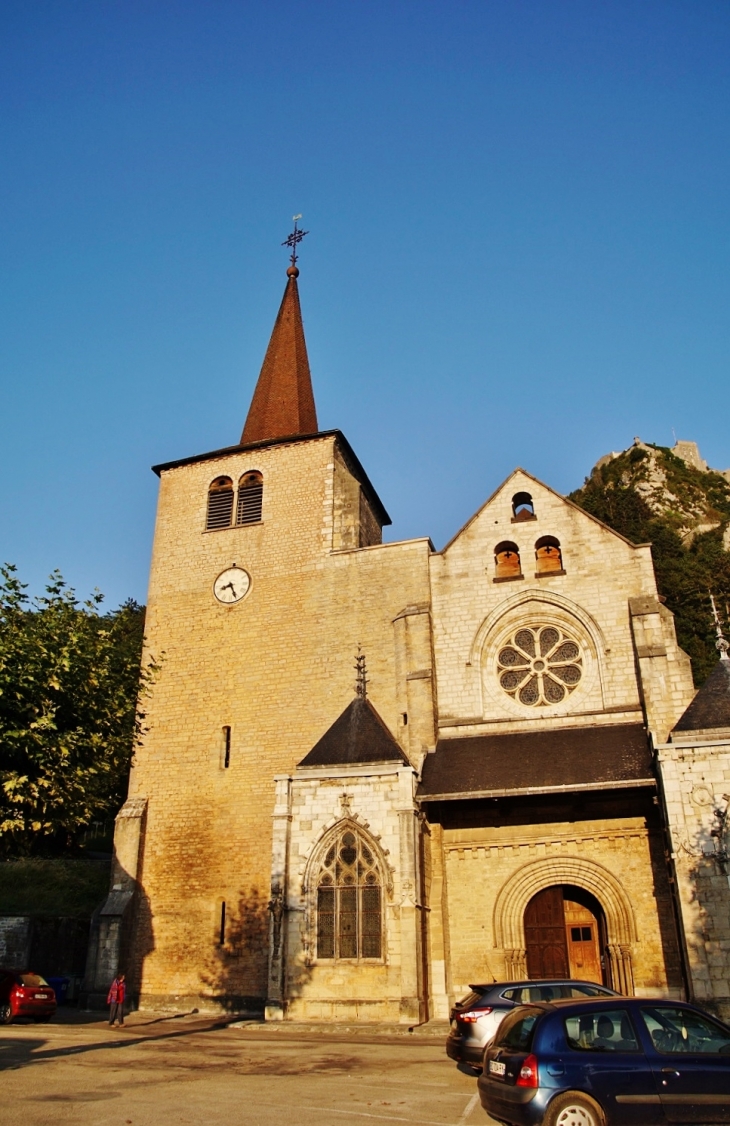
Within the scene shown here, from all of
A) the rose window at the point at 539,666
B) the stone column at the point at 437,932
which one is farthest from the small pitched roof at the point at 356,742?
the rose window at the point at 539,666

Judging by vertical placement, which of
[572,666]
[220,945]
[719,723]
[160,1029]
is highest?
[572,666]

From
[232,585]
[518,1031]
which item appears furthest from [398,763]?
[518,1031]

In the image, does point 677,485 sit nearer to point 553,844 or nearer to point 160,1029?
point 553,844

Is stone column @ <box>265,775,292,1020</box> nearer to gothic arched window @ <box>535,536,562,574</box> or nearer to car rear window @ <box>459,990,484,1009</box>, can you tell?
car rear window @ <box>459,990,484,1009</box>

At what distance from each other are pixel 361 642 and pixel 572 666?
4905 mm

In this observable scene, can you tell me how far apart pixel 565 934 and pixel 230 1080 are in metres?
9.00

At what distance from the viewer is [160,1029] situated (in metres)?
15.3

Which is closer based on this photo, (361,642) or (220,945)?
(220,945)

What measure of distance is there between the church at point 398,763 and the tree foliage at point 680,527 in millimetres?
16059

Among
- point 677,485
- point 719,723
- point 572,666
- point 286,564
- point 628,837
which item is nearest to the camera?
point 719,723

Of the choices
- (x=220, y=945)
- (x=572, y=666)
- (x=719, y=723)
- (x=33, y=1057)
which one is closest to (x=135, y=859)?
(x=220, y=945)

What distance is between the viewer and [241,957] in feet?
59.7

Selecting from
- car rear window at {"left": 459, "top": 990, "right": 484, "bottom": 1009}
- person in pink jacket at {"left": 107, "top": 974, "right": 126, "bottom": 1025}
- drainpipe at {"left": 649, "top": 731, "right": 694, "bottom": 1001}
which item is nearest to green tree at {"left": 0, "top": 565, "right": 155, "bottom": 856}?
person in pink jacket at {"left": 107, "top": 974, "right": 126, "bottom": 1025}

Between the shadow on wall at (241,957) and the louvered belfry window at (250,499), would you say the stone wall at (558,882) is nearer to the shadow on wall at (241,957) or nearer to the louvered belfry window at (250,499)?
the shadow on wall at (241,957)
